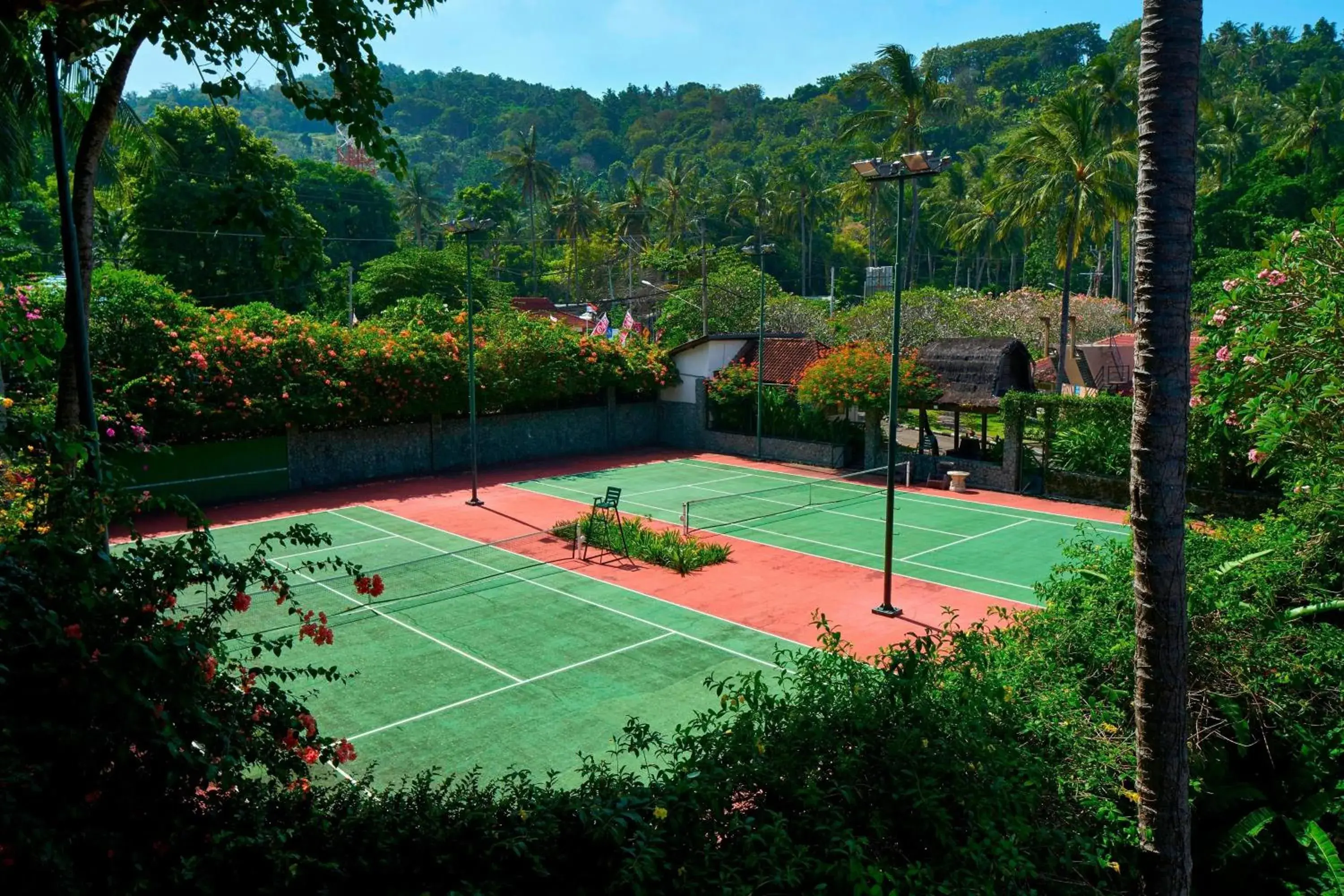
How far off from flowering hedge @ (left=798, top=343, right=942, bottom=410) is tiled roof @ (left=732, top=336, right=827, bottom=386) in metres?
2.99

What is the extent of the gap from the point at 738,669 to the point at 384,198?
6746 centimetres

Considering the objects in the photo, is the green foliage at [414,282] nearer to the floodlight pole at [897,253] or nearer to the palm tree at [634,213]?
the palm tree at [634,213]

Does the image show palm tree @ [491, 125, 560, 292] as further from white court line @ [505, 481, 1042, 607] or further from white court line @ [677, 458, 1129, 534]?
white court line @ [505, 481, 1042, 607]

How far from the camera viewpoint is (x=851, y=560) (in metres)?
20.7

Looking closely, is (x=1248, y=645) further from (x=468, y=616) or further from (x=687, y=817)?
(x=468, y=616)

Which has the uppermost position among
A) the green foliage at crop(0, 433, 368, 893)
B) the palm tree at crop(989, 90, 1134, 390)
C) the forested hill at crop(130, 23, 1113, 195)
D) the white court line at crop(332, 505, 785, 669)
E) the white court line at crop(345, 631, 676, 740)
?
the forested hill at crop(130, 23, 1113, 195)

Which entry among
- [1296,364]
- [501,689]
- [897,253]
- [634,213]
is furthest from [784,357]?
[634,213]

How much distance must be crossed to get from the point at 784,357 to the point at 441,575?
20232 millimetres

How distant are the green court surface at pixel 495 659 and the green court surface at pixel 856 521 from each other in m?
5.79

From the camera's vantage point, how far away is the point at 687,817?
16.8 feet

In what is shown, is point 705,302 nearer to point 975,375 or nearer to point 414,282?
point 414,282

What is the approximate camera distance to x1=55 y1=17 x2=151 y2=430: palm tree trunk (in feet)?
27.9

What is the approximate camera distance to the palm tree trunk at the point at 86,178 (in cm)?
851

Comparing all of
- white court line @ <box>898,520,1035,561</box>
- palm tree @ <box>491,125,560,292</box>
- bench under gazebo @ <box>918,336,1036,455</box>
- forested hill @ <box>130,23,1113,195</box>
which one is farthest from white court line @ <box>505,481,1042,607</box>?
forested hill @ <box>130,23,1113,195</box>
